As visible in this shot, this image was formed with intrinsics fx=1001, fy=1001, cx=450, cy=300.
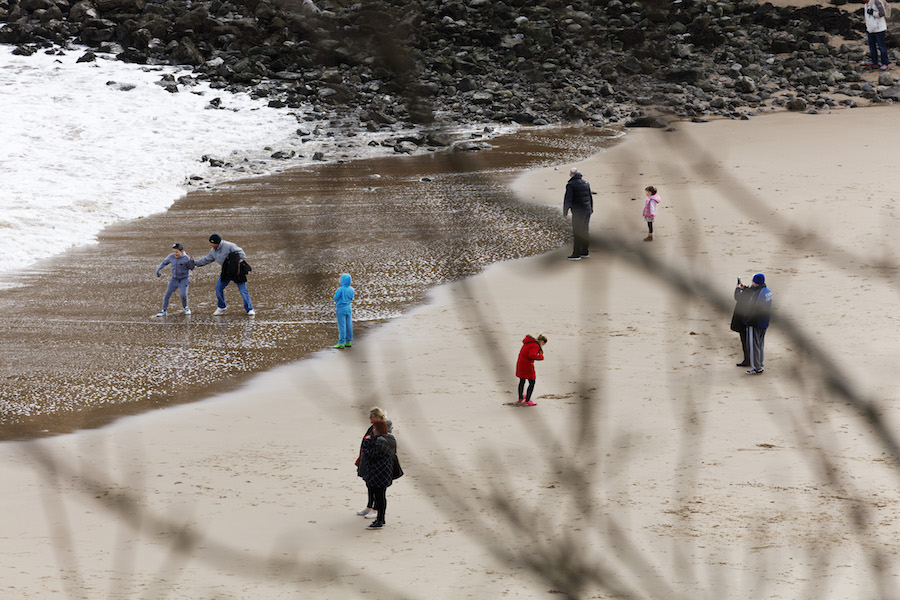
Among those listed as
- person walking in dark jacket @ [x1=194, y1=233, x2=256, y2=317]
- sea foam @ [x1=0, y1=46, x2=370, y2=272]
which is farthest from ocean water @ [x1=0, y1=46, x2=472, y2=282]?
person walking in dark jacket @ [x1=194, y1=233, x2=256, y2=317]

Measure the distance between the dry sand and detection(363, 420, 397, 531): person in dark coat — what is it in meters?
0.21

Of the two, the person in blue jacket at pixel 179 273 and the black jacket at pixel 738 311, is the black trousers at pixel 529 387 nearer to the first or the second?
the black jacket at pixel 738 311

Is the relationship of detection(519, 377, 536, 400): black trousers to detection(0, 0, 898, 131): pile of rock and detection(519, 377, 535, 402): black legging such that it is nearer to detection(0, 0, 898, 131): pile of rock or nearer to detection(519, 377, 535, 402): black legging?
detection(519, 377, 535, 402): black legging

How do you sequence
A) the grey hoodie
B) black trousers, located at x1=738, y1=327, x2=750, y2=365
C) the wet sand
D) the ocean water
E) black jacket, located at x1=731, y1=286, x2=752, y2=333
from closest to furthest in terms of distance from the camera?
1. black jacket, located at x1=731, y1=286, x2=752, y2=333
2. black trousers, located at x1=738, y1=327, x2=750, y2=365
3. the wet sand
4. the grey hoodie
5. the ocean water

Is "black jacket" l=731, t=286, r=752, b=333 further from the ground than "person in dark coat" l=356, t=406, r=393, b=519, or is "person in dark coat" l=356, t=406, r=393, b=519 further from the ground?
"black jacket" l=731, t=286, r=752, b=333

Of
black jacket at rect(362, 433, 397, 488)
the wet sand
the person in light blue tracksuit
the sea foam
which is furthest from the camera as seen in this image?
the sea foam

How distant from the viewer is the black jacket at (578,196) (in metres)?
13.2

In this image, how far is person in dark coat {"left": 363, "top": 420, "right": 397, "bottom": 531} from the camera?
822 centimetres

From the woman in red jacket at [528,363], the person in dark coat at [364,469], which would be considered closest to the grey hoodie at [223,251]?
the woman in red jacket at [528,363]

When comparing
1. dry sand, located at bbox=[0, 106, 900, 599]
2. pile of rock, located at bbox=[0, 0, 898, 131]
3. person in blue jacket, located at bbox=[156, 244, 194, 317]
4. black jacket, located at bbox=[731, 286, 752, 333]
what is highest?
pile of rock, located at bbox=[0, 0, 898, 131]

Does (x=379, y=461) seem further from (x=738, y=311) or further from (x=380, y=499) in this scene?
(x=738, y=311)

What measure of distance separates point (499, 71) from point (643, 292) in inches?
512

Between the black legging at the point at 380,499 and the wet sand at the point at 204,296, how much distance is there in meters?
2.29

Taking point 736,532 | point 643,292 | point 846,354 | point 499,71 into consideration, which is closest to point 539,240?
point 643,292
